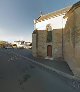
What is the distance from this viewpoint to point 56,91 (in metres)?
11.2

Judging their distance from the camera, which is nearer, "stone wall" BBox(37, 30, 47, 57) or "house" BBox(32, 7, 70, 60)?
"house" BBox(32, 7, 70, 60)

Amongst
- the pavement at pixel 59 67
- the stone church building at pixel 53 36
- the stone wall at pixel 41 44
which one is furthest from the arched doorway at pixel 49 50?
the pavement at pixel 59 67

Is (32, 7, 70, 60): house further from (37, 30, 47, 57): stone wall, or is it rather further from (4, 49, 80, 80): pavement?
(4, 49, 80, 80): pavement

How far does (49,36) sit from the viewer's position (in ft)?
100.0

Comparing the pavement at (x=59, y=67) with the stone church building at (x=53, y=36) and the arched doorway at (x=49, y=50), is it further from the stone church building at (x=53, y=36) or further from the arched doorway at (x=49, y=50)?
the arched doorway at (x=49, y=50)

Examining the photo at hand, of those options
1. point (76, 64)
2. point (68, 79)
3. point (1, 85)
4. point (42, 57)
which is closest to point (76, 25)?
point (76, 64)

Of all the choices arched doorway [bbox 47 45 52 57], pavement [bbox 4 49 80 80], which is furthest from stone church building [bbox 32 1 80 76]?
pavement [bbox 4 49 80 80]

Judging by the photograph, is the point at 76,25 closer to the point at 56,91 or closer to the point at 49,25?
the point at 56,91

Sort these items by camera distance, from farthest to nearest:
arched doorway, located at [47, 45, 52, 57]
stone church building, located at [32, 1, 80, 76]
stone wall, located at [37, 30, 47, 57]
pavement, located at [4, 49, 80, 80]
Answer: stone wall, located at [37, 30, 47, 57] → arched doorway, located at [47, 45, 52, 57] → stone church building, located at [32, 1, 80, 76] → pavement, located at [4, 49, 80, 80]

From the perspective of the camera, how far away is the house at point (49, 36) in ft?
90.9

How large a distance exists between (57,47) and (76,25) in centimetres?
1046

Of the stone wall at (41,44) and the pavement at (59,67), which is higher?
the stone wall at (41,44)

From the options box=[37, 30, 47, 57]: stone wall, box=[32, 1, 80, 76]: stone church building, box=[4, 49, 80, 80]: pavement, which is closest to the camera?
box=[4, 49, 80, 80]: pavement

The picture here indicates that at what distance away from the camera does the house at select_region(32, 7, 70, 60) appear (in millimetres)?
27719
